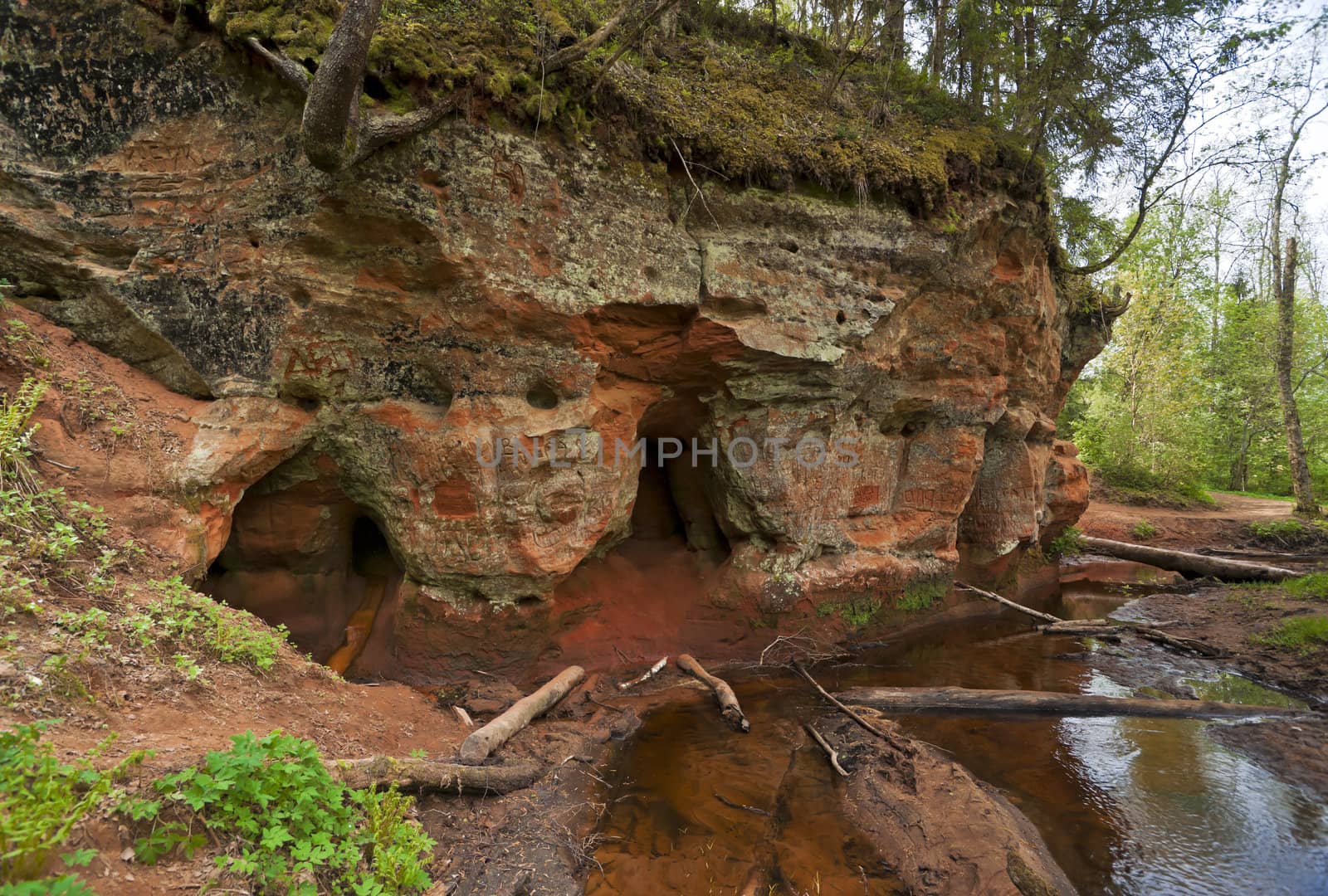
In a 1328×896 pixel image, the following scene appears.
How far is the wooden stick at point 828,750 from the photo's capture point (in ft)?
16.7

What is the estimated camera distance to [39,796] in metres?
2.16

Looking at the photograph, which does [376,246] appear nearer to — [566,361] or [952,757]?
[566,361]

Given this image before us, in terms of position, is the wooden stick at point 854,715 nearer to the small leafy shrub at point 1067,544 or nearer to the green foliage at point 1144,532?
the small leafy shrub at point 1067,544

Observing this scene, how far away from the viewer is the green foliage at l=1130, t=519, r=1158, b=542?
49.2 feet

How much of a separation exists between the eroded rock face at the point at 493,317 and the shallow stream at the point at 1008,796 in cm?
234

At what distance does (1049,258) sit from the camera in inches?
418

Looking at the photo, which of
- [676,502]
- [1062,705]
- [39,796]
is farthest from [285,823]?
[1062,705]

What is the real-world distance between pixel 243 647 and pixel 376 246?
139 inches

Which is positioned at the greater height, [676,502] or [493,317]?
[493,317]

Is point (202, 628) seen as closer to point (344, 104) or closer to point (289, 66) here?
point (344, 104)

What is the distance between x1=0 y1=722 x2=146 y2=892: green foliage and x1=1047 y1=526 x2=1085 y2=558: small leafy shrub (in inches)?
589

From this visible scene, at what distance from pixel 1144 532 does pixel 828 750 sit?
46.3 feet

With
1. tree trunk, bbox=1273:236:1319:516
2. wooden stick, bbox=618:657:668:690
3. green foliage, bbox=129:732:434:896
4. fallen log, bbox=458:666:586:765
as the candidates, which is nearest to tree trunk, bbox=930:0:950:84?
wooden stick, bbox=618:657:668:690

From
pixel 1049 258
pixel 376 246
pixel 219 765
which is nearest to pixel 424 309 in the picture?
pixel 376 246
